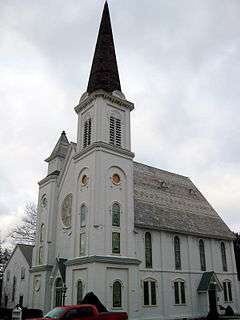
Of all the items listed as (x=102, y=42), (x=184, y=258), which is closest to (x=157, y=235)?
(x=184, y=258)

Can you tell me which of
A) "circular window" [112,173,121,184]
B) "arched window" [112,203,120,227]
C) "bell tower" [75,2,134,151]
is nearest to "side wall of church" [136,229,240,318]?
"arched window" [112,203,120,227]

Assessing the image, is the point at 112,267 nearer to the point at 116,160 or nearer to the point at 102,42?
the point at 116,160

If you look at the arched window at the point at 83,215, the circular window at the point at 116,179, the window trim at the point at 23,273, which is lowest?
the window trim at the point at 23,273

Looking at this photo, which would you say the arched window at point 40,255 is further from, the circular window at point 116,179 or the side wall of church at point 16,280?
the circular window at point 116,179

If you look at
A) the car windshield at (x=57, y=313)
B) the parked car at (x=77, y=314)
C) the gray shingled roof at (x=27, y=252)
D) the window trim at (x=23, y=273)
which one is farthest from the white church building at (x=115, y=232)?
the car windshield at (x=57, y=313)

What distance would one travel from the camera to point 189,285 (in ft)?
119

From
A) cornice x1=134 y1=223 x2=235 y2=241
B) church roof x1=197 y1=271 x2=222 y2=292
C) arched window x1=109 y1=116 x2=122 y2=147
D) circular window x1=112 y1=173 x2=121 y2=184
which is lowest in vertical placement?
church roof x1=197 y1=271 x2=222 y2=292

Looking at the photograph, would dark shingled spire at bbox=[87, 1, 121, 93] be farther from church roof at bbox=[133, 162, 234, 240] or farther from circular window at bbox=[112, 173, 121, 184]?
church roof at bbox=[133, 162, 234, 240]

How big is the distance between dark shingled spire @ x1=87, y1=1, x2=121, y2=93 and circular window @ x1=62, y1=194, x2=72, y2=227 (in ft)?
36.6

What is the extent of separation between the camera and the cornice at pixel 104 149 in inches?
1276

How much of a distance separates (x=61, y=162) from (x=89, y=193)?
10.6 metres

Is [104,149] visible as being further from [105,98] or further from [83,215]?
[83,215]

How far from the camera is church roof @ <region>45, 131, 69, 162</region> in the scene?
4156cm

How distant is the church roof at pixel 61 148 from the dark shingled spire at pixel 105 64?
319 inches
